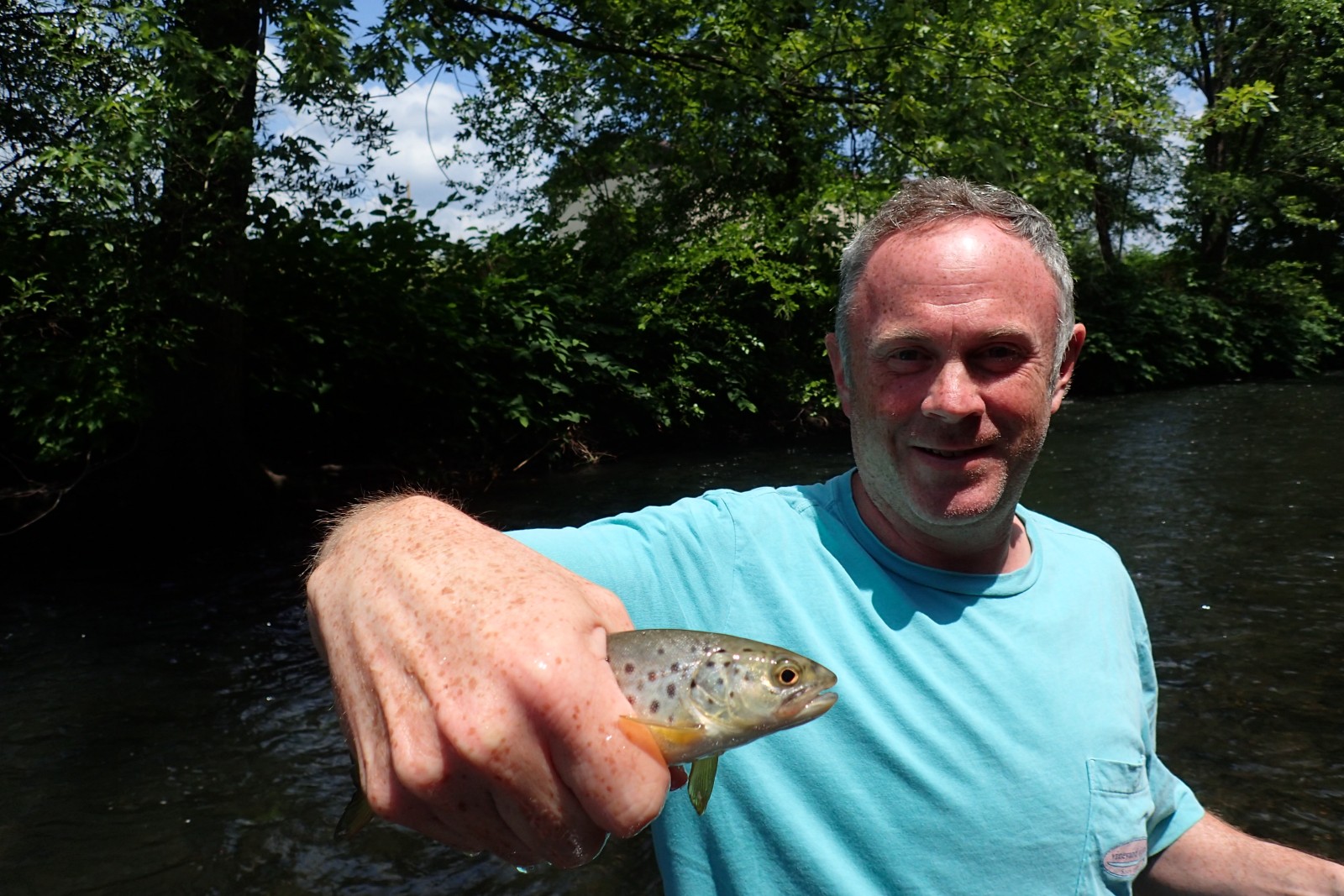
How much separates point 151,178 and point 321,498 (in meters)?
4.43

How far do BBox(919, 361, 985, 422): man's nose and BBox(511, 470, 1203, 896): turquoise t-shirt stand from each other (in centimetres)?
33

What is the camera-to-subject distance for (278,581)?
948cm

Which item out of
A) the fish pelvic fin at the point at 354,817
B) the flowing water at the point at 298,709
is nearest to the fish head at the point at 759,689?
the fish pelvic fin at the point at 354,817

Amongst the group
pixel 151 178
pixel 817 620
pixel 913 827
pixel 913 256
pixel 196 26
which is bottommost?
pixel 913 827

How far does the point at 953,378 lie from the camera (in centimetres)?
247

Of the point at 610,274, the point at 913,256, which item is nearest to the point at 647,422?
the point at 610,274

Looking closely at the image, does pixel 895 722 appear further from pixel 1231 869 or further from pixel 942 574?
pixel 1231 869

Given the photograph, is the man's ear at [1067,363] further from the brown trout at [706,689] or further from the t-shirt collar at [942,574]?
the brown trout at [706,689]

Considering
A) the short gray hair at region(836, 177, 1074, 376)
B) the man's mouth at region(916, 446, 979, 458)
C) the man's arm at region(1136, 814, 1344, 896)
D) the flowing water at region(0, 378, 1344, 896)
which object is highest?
the short gray hair at region(836, 177, 1074, 376)

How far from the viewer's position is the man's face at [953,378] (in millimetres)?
2439

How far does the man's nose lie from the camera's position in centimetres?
244

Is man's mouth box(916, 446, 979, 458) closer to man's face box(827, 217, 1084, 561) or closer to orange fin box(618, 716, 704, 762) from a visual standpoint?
man's face box(827, 217, 1084, 561)

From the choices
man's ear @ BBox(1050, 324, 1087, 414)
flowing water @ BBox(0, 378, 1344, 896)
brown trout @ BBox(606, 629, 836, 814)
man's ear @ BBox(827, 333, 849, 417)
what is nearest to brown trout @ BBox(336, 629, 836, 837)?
brown trout @ BBox(606, 629, 836, 814)

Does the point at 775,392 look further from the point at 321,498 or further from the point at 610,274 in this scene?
the point at 321,498
